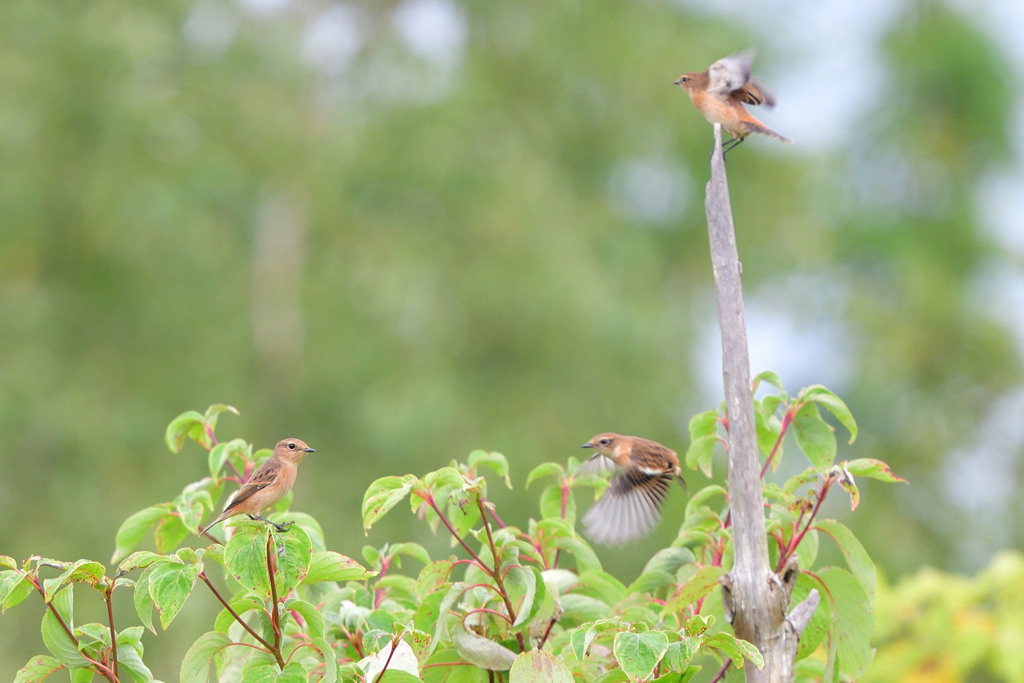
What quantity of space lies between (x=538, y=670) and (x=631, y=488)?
1345mm

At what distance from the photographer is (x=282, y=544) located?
1.38 meters

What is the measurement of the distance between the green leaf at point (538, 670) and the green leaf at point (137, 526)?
2.50ft

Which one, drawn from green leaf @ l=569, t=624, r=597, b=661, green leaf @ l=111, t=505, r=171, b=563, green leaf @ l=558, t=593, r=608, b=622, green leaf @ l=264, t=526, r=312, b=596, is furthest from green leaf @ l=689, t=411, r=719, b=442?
green leaf @ l=111, t=505, r=171, b=563

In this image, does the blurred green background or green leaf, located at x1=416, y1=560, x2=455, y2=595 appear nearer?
green leaf, located at x1=416, y1=560, x2=455, y2=595

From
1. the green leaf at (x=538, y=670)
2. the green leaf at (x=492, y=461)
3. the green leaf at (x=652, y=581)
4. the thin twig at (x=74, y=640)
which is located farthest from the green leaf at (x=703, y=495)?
the thin twig at (x=74, y=640)

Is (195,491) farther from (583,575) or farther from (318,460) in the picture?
(318,460)

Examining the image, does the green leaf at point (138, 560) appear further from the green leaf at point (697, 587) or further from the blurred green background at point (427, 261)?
the blurred green background at point (427, 261)

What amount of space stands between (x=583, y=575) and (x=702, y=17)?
547 inches

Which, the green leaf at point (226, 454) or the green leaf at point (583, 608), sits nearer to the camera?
the green leaf at point (583, 608)

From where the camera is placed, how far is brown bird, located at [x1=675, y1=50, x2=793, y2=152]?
2.38 m

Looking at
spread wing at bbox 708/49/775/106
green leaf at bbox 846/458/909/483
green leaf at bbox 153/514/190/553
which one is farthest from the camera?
spread wing at bbox 708/49/775/106

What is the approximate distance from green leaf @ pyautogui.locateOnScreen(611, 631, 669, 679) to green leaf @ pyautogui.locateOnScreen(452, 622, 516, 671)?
270 millimetres

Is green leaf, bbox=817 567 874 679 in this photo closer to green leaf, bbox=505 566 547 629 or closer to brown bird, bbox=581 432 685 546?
green leaf, bbox=505 566 547 629

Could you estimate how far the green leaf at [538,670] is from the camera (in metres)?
1.38
